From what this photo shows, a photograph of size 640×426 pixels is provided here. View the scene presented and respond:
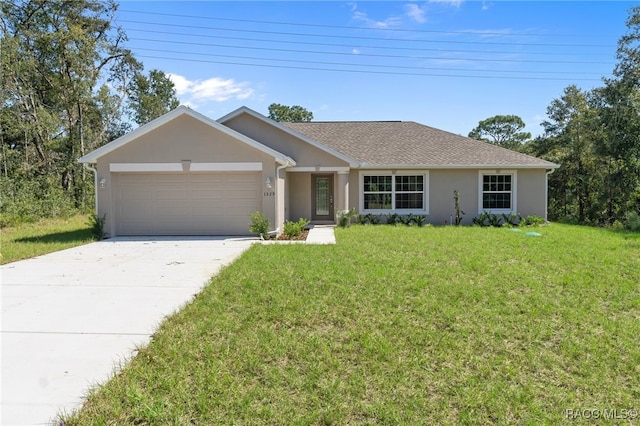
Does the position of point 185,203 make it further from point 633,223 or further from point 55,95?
point 55,95

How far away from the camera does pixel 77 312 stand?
543 cm

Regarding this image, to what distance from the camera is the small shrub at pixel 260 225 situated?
1251 cm

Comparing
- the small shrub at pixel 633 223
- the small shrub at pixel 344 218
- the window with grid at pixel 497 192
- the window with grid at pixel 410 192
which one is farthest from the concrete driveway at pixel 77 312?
the small shrub at pixel 633 223

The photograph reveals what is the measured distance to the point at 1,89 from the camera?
20.2 metres

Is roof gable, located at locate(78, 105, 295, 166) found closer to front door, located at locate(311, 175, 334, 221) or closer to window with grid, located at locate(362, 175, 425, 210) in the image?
front door, located at locate(311, 175, 334, 221)

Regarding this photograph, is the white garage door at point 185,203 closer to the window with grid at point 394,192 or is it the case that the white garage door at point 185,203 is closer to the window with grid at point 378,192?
the window with grid at point 378,192

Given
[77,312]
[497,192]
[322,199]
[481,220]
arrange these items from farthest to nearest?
[322,199]
[497,192]
[481,220]
[77,312]

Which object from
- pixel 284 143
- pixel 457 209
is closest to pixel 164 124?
pixel 284 143

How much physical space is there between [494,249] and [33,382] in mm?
9496

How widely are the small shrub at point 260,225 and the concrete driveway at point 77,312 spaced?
2.35 meters

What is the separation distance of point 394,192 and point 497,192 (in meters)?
4.51

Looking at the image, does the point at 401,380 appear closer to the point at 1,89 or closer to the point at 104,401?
the point at 104,401

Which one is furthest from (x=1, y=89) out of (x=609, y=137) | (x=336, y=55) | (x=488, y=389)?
A: (x=609, y=137)

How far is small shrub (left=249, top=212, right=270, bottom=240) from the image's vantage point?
1251cm
